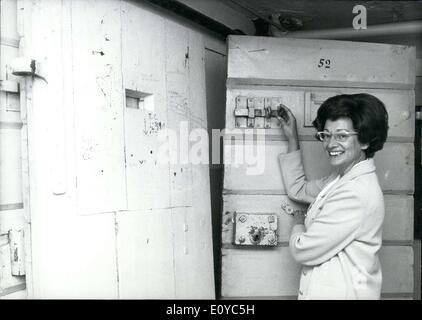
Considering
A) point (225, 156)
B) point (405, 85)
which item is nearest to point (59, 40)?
point (225, 156)

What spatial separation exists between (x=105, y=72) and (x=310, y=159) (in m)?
1.03

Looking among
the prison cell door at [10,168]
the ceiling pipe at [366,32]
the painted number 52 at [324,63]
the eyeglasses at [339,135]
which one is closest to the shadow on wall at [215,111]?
the ceiling pipe at [366,32]

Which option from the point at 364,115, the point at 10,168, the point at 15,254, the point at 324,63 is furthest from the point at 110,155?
the point at 324,63

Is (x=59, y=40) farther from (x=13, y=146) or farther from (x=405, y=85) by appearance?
(x=405, y=85)

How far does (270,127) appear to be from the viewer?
2148 millimetres

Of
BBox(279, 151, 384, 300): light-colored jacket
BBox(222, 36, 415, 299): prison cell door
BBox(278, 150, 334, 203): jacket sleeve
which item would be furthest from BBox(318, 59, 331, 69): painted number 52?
BBox(279, 151, 384, 300): light-colored jacket

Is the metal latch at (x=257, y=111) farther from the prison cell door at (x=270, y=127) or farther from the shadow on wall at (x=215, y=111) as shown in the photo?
the shadow on wall at (x=215, y=111)

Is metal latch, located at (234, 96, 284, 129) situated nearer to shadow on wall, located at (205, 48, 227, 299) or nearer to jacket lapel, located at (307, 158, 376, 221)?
shadow on wall, located at (205, 48, 227, 299)

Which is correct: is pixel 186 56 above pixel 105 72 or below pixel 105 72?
above

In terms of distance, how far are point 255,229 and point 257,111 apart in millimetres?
549

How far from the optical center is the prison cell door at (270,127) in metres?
2.12

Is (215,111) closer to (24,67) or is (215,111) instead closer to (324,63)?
(324,63)

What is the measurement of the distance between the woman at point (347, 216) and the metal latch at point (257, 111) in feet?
1.12

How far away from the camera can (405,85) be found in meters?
2.22
